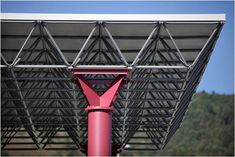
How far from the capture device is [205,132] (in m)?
142

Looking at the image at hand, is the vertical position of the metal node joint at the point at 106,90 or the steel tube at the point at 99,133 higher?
the metal node joint at the point at 106,90

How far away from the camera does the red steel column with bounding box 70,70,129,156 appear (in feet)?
66.9

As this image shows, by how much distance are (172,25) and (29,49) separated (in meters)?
8.24

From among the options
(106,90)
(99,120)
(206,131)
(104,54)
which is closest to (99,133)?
(99,120)

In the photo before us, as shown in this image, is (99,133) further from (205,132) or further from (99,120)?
(205,132)

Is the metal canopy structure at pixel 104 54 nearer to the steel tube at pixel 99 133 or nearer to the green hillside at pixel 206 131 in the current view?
the steel tube at pixel 99 133

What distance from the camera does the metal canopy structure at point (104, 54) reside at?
21.1 meters

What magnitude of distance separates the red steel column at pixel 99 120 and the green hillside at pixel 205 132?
98305 millimetres

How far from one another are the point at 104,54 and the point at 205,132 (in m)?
121

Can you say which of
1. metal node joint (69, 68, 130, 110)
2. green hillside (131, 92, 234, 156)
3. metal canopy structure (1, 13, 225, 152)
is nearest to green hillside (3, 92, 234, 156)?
green hillside (131, 92, 234, 156)

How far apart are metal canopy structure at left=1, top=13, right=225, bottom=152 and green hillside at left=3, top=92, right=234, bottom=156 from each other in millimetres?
83185

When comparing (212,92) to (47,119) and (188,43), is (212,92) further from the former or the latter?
(188,43)

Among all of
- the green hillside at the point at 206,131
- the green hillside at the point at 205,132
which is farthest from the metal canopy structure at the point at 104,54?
the green hillside at the point at 206,131

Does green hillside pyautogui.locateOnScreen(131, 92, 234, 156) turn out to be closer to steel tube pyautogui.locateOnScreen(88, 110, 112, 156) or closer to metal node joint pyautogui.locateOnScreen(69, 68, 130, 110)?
metal node joint pyautogui.locateOnScreen(69, 68, 130, 110)
